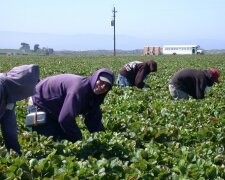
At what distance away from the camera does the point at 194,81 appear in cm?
940

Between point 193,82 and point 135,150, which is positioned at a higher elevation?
point 193,82

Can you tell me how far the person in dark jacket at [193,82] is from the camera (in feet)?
29.1

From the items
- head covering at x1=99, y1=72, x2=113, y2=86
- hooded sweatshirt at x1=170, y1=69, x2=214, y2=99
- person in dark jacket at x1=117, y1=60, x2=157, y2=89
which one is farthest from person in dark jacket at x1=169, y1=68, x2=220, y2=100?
head covering at x1=99, y1=72, x2=113, y2=86

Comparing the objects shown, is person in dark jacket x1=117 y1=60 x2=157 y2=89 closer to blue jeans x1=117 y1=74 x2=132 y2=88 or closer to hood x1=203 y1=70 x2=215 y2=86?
blue jeans x1=117 y1=74 x2=132 y2=88

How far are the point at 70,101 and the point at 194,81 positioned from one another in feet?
17.1

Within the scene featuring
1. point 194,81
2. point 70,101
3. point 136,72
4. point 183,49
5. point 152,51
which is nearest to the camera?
point 70,101

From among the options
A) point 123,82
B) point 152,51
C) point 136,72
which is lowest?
point 152,51

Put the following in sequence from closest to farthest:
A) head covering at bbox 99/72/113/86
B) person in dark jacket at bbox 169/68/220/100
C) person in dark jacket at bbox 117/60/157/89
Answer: head covering at bbox 99/72/113/86 < person in dark jacket at bbox 169/68/220/100 < person in dark jacket at bbox 117/60/157/89

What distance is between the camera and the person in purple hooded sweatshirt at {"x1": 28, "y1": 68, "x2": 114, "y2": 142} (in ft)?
15.4

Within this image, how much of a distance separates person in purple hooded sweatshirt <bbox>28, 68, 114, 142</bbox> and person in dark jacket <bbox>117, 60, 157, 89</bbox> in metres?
4.98

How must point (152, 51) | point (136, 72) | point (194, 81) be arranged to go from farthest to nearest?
point (152, 51)
point (136, 72)
point (194, 81)

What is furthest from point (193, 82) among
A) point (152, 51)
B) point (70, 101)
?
point (152, 51)

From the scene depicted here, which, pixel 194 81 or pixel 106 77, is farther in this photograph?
pixel 194 81

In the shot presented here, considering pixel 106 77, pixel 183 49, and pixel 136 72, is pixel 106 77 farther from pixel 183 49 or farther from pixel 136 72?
pixel 183 49
